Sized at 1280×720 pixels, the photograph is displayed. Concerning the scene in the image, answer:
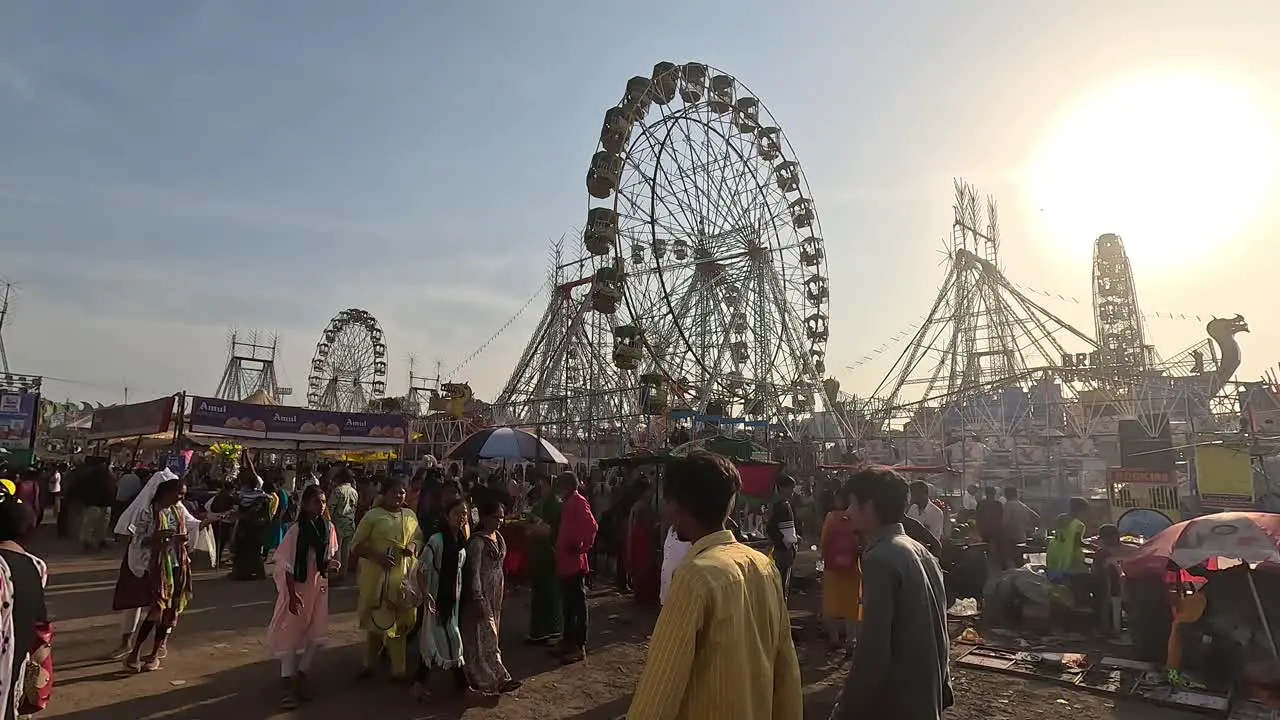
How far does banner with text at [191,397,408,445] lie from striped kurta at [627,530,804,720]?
18.6 m

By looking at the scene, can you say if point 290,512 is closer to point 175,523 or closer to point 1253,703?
point 175,523

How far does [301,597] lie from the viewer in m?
5.17

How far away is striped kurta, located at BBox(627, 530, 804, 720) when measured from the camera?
167cm

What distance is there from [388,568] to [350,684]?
3.58 feet

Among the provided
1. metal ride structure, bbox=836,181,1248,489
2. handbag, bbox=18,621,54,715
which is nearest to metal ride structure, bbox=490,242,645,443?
metal ride structure, bbox=836,181,1248,489

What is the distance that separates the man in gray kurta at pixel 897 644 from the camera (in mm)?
2414

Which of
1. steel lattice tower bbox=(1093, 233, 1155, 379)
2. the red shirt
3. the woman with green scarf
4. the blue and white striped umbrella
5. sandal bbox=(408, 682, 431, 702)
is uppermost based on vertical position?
steel lattice tower bbox=(1093, 233, 1155, 379)

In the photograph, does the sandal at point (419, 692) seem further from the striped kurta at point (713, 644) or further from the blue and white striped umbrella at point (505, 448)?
the blue and white striped umbrella at point (505, 448)

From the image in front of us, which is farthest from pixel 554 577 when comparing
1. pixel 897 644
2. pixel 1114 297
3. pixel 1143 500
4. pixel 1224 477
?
pixel 1114 297

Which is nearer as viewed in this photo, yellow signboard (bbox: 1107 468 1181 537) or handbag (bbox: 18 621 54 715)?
handbag (bbox: 18 621 54 715)

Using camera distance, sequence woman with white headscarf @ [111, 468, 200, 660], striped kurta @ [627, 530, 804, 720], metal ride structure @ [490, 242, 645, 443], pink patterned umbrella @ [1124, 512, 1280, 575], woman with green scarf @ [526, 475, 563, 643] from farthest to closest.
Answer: metal ride structure @ [490, 242, 645, 443] → woman with green scarf @ [526, 475, 563, 643] → woman with white headscarf @ [111, 468, 200, 660] → pink patterned umbrella @ [1124, 512, 1280, 575] → striped kurta @ [627, 530, 804, 720]

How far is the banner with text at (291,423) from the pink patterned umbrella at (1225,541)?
18536mm

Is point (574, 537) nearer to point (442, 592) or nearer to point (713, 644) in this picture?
point (442, 592)

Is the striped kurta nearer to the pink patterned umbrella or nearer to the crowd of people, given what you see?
the crowd of people
